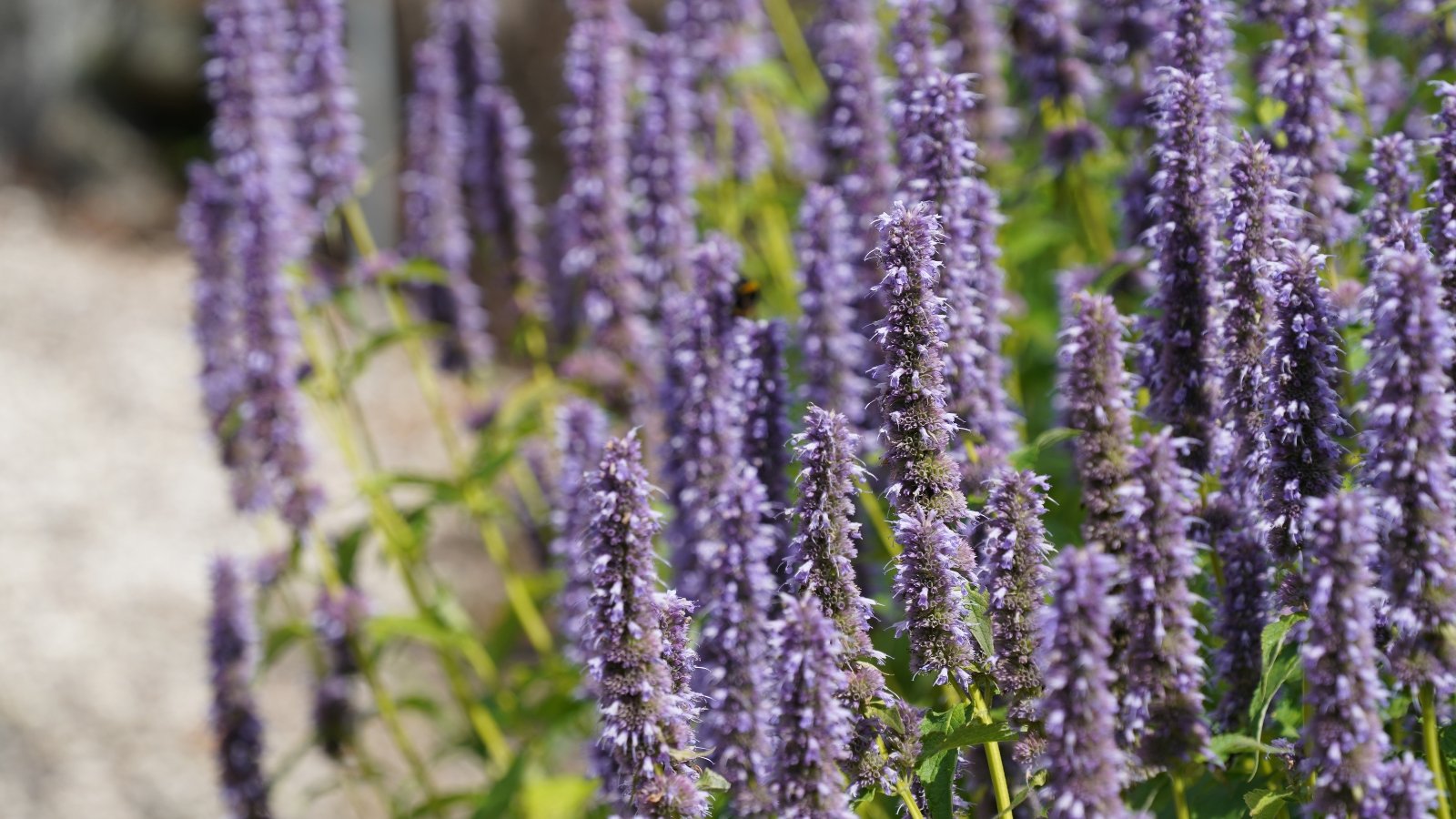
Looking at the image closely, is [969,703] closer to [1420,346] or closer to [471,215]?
[1420,346]

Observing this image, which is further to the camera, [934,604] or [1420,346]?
[934,604]

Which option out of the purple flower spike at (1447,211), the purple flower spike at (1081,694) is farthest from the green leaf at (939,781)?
the purple flower spike at (1447,211)

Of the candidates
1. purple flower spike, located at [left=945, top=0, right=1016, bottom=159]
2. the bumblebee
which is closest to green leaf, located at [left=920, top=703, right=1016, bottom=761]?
the bumblebee

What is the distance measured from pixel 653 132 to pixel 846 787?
12.9 ft

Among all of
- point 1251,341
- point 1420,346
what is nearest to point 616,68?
point 1251,341

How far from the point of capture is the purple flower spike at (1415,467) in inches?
99.3

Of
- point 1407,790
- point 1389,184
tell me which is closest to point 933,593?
point 1407,790

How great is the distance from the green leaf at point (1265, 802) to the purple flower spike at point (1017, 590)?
43 cm

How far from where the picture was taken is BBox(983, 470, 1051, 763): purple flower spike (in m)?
2.91

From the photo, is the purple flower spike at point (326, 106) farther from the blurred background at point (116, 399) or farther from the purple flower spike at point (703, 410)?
the purple flower spike at point (703, 410)

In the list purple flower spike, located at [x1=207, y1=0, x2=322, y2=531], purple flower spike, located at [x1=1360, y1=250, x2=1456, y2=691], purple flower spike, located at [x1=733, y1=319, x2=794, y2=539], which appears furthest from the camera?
purple flower spike, located at [x1=207, y1=0, x2=322, y2=531]

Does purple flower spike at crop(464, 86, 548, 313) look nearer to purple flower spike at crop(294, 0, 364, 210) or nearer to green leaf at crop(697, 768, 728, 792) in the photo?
purple flower spike at crop(294, 0, 364, 210)

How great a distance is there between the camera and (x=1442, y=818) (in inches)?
115

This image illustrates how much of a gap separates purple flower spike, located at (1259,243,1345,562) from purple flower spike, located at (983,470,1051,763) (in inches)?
18.9
